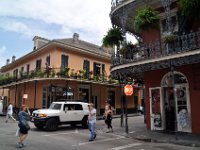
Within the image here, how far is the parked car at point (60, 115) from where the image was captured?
46.5 feet

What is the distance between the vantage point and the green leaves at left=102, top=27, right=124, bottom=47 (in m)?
14.6

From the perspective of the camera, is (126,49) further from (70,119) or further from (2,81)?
(2,81)

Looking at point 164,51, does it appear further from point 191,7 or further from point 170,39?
point 191,7

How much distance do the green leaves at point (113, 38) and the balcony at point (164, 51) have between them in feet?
3.57

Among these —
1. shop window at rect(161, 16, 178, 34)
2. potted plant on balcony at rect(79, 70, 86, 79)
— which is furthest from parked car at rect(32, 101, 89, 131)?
potted plant on balcony at rect(79, 70, 86, 79)

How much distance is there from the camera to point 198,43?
36.0 ft

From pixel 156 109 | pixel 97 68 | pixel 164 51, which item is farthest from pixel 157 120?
pixel 97 68

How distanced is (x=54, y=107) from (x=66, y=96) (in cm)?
860

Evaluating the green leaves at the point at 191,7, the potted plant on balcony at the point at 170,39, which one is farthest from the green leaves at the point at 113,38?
the green leaves at the point at 191,7

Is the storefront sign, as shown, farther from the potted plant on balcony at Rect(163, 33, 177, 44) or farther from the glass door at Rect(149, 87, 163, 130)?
the potted plant on balcony at Rect(163, 33, 177, 44)

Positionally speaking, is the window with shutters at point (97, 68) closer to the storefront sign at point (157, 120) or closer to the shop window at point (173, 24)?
the shop window at point (173, 24)

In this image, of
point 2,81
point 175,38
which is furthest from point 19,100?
point 175,38

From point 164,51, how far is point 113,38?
11.9 feet

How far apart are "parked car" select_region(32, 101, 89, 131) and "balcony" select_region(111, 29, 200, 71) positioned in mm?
4029
